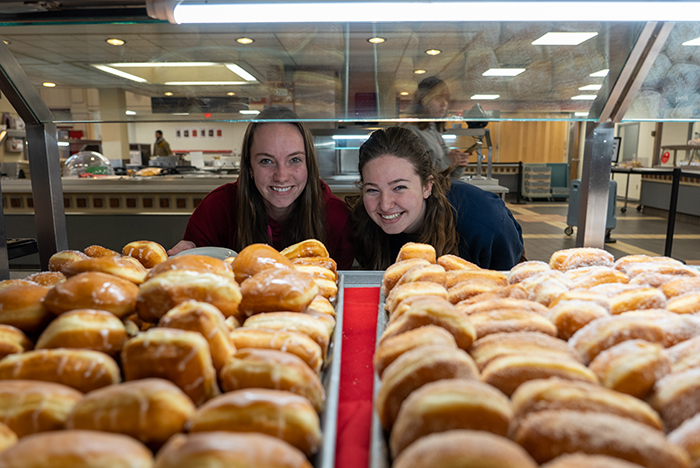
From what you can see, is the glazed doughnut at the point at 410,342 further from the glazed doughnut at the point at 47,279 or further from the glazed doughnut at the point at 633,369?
the glazed doughnut at the point at 47,279

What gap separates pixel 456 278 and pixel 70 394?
1.05m

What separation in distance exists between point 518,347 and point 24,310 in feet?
3.31

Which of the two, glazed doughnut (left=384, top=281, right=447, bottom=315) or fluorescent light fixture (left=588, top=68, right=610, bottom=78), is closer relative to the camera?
glazed doughnut (left=384, top=281, right=447, bottom=315)

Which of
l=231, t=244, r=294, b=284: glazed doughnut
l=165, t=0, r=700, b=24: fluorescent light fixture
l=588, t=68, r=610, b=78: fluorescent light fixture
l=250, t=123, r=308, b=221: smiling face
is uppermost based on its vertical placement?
l=165, t=0, r=700, b=24: fluorescent light fixture

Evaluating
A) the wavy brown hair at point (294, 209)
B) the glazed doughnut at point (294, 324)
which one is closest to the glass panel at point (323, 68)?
the wavy brown hair at point (294, 209)

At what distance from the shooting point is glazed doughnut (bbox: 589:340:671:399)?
72cm

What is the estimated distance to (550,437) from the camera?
57 centimetres

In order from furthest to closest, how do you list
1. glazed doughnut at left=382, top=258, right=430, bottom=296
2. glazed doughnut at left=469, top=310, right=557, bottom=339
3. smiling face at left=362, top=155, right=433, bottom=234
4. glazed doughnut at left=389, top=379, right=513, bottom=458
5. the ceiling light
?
smiling face at left=362, top=155, right=433, bottom=234 < the ceiling light < glazed doughnut at left=382, top=258, right=430, bottom=296 < glazed doughnut at left=469, top=310, right=557, bottom=339 < glazed doughnut at left=389, top=379, right=513, bottom=458

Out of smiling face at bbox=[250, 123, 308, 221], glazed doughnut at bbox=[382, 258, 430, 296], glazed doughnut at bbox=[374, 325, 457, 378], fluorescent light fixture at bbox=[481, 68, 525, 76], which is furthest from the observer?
smiling face at bbox=[250, 123, 308, 221]

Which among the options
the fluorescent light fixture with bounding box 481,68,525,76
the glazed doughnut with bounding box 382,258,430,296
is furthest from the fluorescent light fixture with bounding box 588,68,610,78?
the glazed doughnut with bounding box 382,258,430,296

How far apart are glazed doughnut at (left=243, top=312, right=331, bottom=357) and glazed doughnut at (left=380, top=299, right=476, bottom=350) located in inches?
5.5

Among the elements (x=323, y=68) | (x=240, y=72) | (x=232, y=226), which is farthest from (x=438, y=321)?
(x=232, y=226)

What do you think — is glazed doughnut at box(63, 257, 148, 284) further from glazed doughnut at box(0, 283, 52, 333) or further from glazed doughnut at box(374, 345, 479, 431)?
glazed doughnut at box(374, 345, 479, 431)

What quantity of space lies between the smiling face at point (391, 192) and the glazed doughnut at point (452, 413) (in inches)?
66.8
